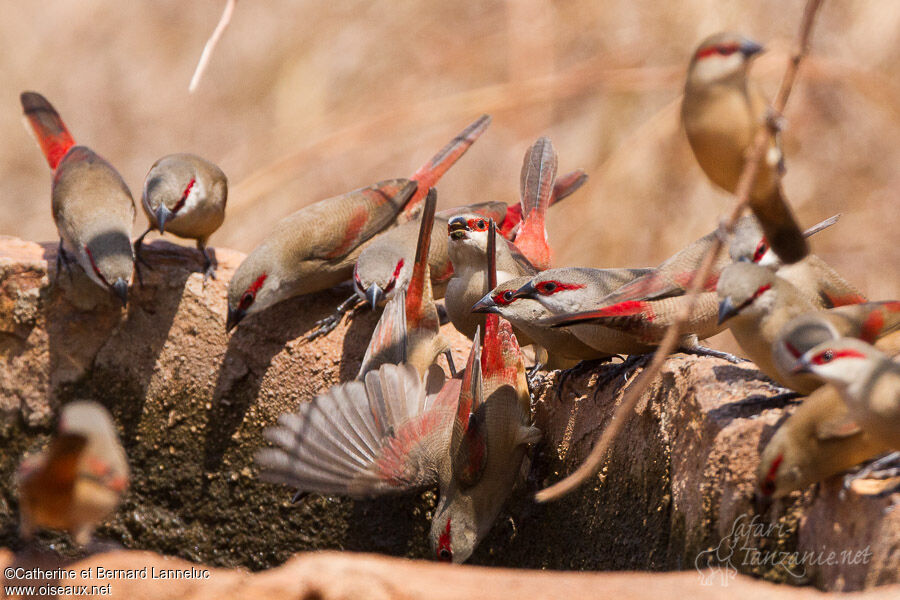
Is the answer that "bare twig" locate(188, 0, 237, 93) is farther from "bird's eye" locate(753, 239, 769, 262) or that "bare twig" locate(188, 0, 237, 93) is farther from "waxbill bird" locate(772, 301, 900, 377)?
"bird's eye" locate(753, 239, 769, 262)

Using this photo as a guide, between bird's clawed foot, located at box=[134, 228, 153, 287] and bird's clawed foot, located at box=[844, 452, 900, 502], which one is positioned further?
bird's clawed foot, located at box=[134, 228, 153, 287]

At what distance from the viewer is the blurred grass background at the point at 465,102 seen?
6.64 metres

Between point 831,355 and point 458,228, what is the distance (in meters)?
2.13

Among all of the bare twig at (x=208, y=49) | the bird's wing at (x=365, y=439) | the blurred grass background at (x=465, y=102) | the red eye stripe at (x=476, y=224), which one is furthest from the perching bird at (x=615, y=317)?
the blurred grass background at (x=465, y=102)

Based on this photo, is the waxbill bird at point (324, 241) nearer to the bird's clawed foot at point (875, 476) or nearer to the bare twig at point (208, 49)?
the bare twig at point (208, 49)

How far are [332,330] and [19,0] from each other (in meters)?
6.83

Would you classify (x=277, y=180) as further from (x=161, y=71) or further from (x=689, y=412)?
(x=689, y=412)

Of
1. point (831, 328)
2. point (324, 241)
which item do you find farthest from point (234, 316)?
point (831, 328)

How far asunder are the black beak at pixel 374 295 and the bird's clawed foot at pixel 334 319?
183mm

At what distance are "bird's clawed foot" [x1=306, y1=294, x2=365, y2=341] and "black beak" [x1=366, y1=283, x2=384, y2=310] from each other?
0.18 meters

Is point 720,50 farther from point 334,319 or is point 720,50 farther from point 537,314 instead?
point 334,319

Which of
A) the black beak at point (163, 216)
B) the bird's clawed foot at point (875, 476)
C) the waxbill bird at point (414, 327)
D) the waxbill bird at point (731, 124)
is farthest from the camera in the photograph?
the black beak at point (163, 216)

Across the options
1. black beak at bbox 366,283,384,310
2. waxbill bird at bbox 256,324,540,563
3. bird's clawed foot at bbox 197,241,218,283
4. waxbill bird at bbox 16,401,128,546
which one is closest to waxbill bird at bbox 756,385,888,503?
waxbill bird at bbox 256,324,540,563

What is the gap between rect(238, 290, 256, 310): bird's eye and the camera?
4.28 m
